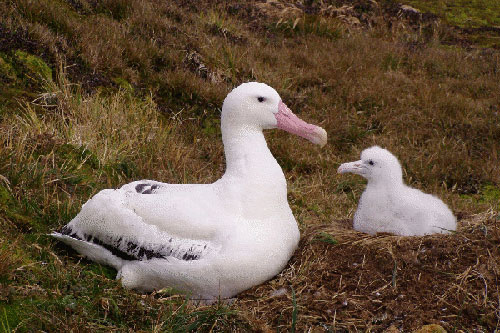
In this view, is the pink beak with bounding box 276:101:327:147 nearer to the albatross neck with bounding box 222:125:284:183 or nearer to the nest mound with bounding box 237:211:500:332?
the albatross neck with bounding box 222:125:284:183

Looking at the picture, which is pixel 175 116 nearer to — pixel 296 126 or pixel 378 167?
pixel 378 167

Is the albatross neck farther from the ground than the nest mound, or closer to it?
farther from the ground

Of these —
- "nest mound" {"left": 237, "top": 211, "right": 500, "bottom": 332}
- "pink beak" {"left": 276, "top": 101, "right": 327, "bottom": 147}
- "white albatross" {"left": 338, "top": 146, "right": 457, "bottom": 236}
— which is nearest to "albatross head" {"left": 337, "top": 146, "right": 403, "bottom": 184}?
"white albatross" {"left": 338, "top": 146, "right": 457, "bottom": 236}

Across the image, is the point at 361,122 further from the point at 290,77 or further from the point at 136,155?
the point at 136,155

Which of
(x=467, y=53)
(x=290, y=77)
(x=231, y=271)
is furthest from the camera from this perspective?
(x=467, y=53)

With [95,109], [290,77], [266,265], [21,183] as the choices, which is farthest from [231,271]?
[290,77]

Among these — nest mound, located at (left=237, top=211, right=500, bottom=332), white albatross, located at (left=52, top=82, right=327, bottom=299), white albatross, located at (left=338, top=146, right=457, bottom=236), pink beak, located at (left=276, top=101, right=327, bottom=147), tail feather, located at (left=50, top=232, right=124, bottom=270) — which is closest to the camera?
nest mound, located at (left=237, top=211, right=500, bottom=332)

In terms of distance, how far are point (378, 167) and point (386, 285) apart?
139cm

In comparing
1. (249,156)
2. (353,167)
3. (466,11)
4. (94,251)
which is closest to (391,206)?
(353,167)

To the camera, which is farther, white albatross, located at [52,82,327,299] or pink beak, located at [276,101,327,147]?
pink beak, located at [276,101,327,147]

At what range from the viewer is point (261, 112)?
3.63 meters

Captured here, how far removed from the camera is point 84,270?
3475 mm

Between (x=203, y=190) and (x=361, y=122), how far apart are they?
3.77 m

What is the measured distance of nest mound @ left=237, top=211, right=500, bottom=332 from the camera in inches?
121
